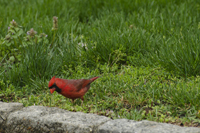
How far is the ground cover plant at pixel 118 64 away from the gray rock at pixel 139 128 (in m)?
0.28

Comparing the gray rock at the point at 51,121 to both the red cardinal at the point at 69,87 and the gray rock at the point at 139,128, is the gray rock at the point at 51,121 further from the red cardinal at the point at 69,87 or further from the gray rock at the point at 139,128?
the red cardinal at the point at 69,87

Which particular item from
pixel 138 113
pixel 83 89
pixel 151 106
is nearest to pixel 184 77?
pixel 151 106

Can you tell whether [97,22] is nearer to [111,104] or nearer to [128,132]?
[111,104]

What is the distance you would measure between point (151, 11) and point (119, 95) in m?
2.78

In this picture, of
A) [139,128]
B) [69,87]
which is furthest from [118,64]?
[139,128]

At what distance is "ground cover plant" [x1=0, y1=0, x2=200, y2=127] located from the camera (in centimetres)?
282

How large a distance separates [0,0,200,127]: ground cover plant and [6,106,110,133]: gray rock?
253 mm

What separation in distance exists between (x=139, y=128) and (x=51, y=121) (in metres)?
0.85

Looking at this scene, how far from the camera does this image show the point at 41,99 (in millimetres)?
3256

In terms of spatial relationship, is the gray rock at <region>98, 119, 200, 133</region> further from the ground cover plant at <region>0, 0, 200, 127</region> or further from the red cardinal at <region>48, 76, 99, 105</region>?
the red cardinal at <region>48, 76, 99, 105</region>

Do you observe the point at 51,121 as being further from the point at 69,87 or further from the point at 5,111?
the point at 5,111

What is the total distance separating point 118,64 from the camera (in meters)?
3.98

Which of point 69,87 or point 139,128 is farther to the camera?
point 69,87

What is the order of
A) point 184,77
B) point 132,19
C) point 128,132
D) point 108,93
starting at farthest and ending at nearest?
point 132,19, point 184,77, point 108,93, point 128,132
